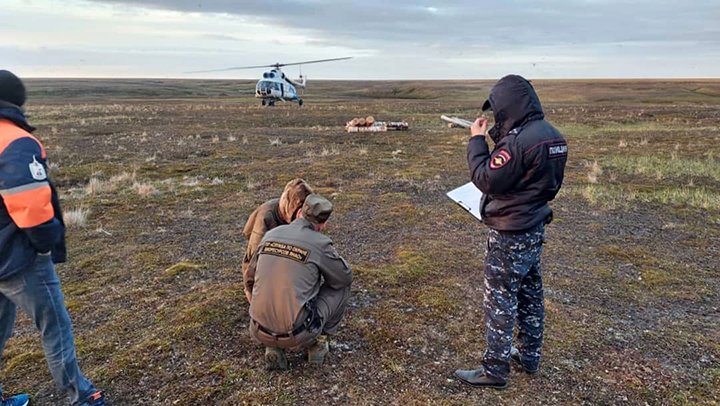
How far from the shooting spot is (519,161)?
10.4 feet

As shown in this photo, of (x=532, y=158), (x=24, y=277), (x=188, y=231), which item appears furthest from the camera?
(x=188, y=231)

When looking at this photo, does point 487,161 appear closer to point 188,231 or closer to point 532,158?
point 532,158

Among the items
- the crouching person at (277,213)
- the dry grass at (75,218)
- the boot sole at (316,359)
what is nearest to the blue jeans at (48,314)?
the crouching person at (277,213)

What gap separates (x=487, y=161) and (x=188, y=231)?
243 inches

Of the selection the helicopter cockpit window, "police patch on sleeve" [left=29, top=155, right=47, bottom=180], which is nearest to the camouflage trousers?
"police patch on sleeve" [left=29, top=155, right=47, bottom=180]

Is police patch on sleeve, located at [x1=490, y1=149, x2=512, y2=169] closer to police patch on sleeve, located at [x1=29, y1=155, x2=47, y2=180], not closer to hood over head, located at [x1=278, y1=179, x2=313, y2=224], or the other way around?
hood over head, located at [x1=278, y1=179, x2=313, y2=224]

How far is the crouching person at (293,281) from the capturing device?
3.52 meters

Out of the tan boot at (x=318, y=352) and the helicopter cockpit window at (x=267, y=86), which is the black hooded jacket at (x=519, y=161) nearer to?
the tan boot at (x=318, y=352)

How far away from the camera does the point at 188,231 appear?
795 centimetres

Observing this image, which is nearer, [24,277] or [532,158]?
[24,277]

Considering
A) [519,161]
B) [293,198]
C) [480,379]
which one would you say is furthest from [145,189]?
[519,161]

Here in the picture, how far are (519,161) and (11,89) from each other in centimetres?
344

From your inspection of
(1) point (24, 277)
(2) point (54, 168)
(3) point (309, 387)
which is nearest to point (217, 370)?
(3) point (309, 387)

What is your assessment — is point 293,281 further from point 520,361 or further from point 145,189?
point 145,189
